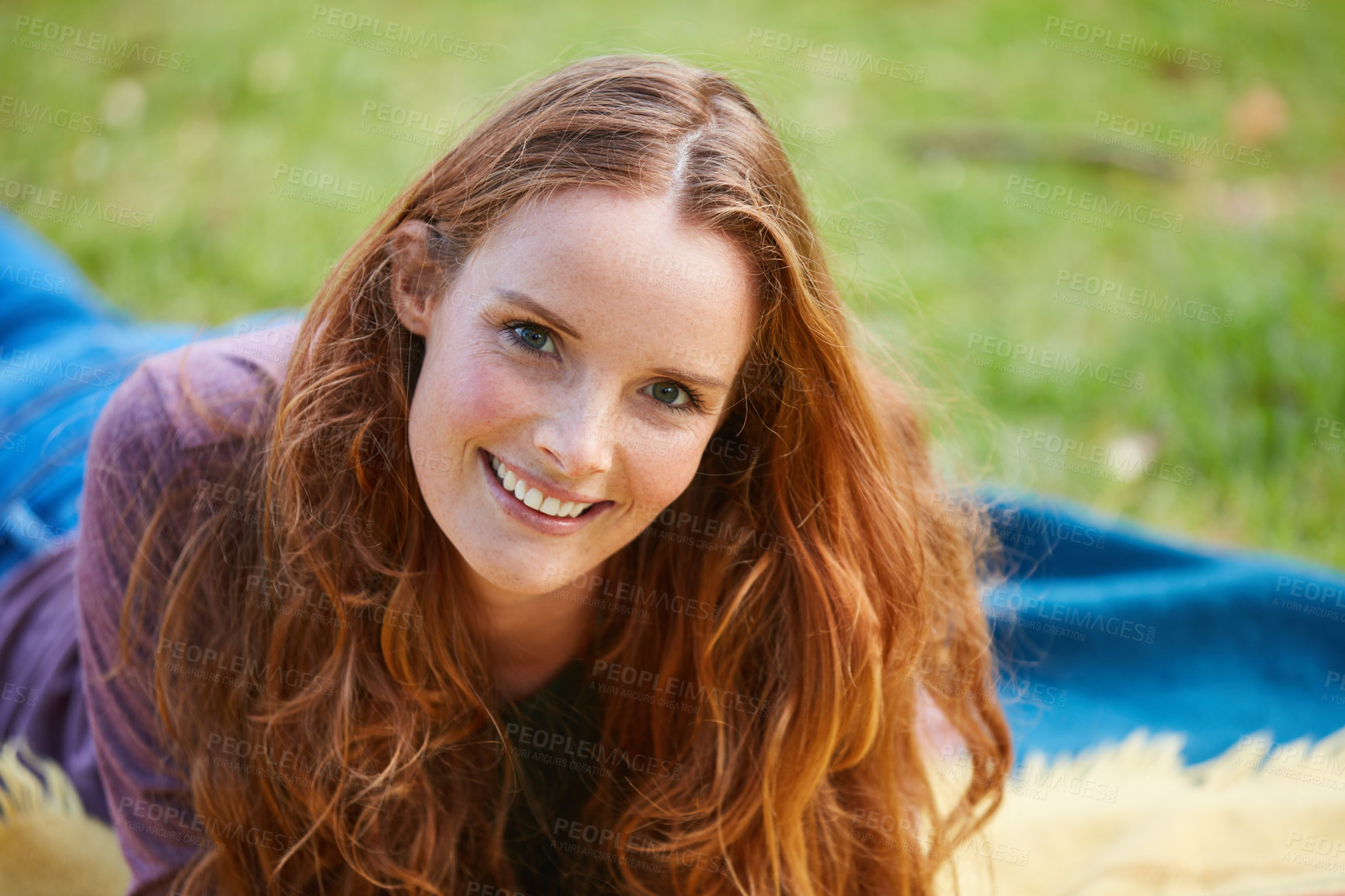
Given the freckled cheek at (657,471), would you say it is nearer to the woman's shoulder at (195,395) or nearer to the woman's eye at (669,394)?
the woman's eye at (669,394)

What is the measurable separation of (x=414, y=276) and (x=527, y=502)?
15.3 inches

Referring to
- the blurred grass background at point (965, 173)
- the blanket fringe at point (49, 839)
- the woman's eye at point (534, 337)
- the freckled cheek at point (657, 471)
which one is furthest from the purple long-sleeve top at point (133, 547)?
the blurred grass background at point (965, 173)

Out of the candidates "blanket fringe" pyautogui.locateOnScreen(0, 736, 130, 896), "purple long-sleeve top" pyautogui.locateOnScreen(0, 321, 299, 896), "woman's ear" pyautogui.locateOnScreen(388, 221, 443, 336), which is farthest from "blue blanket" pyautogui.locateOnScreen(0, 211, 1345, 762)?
"woman's ear" pyautogui.locateOnScreen(388, 221, 443, 336)

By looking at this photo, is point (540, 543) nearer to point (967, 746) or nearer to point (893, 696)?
point (893, 696)

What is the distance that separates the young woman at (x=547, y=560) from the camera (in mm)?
1474

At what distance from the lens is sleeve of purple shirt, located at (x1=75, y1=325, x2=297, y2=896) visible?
70.0 inches

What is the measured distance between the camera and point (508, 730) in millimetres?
1941

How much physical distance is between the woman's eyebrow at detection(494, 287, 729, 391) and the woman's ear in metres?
0.18

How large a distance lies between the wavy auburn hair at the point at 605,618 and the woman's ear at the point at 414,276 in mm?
21

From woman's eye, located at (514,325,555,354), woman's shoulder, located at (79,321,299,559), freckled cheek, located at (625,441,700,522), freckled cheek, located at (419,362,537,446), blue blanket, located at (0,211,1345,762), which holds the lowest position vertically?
blue blanket, located at (0,211,1345,762)

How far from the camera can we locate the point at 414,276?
1611 mm

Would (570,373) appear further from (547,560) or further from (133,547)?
(133,547)

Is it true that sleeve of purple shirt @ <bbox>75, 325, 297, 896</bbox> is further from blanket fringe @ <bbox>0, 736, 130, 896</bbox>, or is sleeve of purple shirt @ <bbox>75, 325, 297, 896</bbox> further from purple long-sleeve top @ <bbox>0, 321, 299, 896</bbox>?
blanket fringe @ <bbox>0, 736, 130, 896</bbox>

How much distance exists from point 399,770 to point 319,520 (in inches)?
16.2
